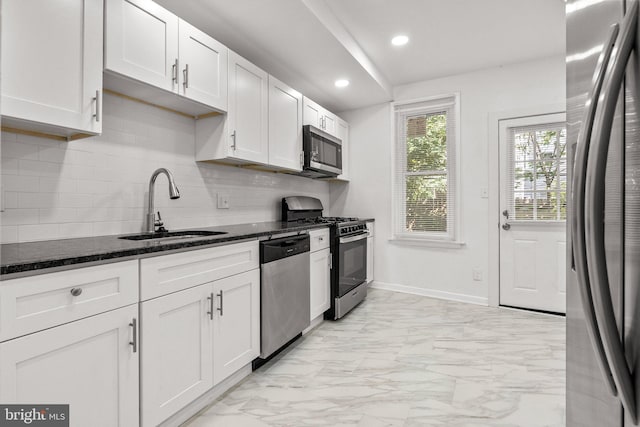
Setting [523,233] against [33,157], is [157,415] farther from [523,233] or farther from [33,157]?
[523,233]

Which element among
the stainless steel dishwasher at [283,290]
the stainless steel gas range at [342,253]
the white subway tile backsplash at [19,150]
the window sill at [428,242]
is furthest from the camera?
the window sill at [428,242]

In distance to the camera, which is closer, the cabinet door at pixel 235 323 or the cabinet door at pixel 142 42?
the cabinet door at pixel 142 42

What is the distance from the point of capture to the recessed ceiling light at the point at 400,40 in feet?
9.82

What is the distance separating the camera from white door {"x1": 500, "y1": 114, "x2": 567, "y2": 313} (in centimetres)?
334

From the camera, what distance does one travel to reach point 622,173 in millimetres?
558

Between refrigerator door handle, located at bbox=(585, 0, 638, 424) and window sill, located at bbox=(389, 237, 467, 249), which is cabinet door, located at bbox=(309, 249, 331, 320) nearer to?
window sill, located at bbox=(389, 237, 467, 249)

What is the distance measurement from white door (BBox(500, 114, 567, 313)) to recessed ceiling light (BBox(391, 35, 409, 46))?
1.41m

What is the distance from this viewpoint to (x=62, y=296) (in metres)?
1.13

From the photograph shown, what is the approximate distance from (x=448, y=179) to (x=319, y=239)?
75.7 inches

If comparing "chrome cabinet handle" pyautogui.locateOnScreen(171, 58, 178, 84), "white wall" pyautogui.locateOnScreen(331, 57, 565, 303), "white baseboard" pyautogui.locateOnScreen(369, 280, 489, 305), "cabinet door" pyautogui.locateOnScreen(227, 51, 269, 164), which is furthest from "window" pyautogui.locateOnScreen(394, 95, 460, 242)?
"chrome cabinet handle" pyautogui.locateOnScreen(171, 58, 178, 84)

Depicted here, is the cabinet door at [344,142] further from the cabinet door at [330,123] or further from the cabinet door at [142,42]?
the cabinet door at [142,42]

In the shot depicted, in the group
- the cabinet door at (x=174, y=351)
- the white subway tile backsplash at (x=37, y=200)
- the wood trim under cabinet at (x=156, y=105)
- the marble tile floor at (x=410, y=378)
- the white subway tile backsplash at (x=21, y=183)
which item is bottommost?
the marble tile floor at (x=410, y=378)

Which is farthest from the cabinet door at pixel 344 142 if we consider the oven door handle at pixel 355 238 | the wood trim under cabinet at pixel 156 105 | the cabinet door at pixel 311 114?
the wood trim under cabinet at pixel 156 105

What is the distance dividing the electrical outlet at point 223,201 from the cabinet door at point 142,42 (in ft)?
3.26
